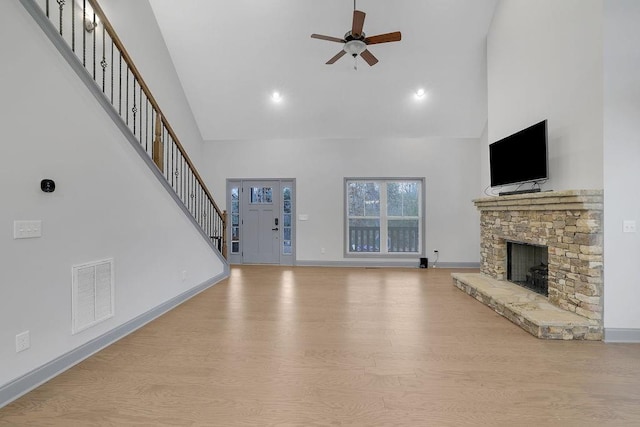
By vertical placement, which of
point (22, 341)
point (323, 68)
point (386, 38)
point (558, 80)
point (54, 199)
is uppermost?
point (323, 68)

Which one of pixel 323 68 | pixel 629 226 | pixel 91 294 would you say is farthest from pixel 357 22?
pixel 91 294

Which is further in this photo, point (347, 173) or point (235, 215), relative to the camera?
point (235, 215)

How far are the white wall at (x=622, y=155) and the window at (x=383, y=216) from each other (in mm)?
4345

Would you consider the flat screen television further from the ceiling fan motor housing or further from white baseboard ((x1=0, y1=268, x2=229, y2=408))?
white baseboard ((x1=0, y1=268, x2=229, y2=408))

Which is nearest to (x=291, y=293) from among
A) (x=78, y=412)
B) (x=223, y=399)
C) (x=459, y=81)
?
(x=223, y=399)

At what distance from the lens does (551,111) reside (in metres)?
3.81

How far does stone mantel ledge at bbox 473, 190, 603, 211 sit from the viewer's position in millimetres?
3076

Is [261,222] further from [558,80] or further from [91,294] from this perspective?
[558,80]

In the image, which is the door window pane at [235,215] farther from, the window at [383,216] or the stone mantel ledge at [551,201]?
the stone mantel ledge at [551,201]

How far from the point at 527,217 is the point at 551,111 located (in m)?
1.29

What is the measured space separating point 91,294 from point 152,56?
462 cm

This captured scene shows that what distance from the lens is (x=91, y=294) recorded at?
108 inches

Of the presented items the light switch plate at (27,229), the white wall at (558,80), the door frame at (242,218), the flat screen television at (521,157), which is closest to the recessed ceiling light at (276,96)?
the door frame at (242,218)

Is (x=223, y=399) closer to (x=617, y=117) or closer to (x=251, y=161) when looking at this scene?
(x=617, y=117)
